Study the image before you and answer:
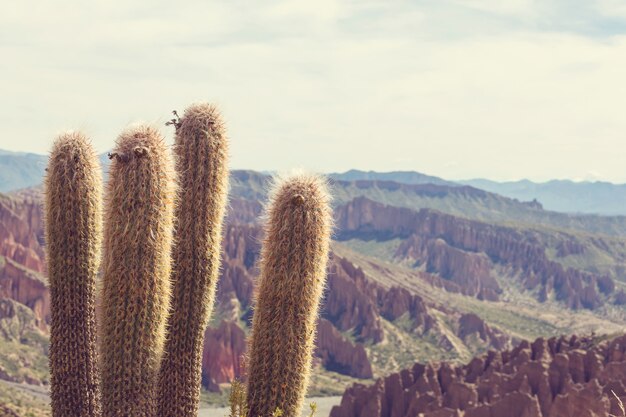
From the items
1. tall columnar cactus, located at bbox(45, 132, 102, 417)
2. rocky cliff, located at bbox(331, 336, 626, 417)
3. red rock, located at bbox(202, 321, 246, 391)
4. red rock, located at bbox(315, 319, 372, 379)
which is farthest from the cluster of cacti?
red rock, located at bbox(315, 319, 372, 379)

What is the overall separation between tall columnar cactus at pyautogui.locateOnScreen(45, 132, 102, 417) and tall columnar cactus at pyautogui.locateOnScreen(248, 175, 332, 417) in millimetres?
2706

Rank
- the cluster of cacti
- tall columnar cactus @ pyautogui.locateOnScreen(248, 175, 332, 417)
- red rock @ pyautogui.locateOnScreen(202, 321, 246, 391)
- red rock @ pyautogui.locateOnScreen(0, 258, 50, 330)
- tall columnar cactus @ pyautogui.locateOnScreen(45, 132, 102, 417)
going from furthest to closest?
red rock @ pyautogui.locateOnScreen(0, 258, 50, 330)
red rock @ pyautogui.locateOnScreen(202, 321, 246, 391)
tall columnar cactus @ pyautogui.locateOnScreen(248, 175, 332, 417)
tall columnar cactus @ pyautogui.locateOnScreen(45, 132, 102, 417)
the cluster of cacti

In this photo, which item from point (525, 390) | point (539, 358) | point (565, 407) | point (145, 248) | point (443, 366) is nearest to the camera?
point (145, 248)

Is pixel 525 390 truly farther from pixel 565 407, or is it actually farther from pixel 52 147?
pixel 52 147

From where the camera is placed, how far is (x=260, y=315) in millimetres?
13445

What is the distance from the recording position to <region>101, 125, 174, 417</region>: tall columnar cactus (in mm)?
11836

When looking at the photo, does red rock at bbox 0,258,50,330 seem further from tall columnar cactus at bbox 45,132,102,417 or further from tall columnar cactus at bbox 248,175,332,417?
tall columnar cactus at bbox 248,175,332,417

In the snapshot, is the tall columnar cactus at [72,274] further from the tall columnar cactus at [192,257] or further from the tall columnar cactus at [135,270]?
the tall columnar cactus at [192,257]

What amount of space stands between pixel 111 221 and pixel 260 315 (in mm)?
3052

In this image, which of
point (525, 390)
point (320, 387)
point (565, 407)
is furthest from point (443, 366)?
point (320, 387)

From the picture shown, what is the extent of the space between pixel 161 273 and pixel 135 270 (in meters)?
0.40

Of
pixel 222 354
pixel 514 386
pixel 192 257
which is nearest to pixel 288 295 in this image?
pixel 192 257

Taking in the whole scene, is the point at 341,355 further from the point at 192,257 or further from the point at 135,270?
the point at 135,270

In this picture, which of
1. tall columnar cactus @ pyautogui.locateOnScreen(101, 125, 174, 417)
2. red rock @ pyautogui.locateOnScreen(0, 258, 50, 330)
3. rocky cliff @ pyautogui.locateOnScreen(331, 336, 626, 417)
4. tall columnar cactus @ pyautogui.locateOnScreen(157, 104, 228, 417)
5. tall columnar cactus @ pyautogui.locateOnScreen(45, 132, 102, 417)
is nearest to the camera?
tall columnar cactus @ pyautogui.locateOnScreen(101, 125, 174, 417)
